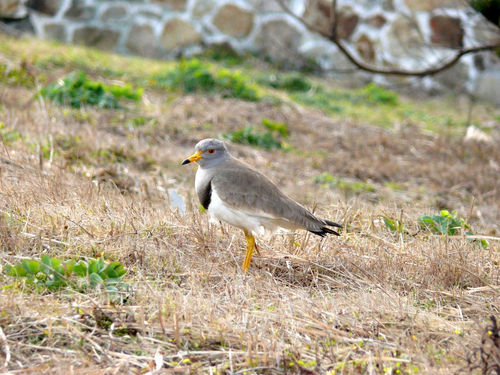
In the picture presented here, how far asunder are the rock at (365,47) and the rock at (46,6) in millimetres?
5069

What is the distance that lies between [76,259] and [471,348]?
2.20 metres

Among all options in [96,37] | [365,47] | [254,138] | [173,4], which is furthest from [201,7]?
[254,138]

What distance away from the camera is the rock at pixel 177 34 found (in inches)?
435

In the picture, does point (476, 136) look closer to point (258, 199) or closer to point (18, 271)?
point (258, 199)

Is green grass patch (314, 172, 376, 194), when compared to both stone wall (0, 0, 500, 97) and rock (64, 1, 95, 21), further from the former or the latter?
rock (64, 1, 95, 21)

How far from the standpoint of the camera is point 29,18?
1072 cm

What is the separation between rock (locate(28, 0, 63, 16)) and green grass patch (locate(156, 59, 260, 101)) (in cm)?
307

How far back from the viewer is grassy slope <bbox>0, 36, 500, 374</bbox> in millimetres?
2990

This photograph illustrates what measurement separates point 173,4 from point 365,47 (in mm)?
3371

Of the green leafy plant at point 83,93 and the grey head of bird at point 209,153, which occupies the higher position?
the grey head of bird at point 209,153

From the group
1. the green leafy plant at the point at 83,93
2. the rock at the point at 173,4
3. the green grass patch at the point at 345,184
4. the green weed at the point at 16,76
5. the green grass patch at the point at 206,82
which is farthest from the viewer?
the rock at the point at 173,4

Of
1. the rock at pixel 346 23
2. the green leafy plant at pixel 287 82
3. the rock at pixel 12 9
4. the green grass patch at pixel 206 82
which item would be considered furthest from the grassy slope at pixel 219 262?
the rock at pixel 346 23

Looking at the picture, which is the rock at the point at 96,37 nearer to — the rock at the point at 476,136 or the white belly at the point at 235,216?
the rock at the point at 476,136

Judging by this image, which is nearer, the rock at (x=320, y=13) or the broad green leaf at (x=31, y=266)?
the broad green leaf at (x=31, y=266)
